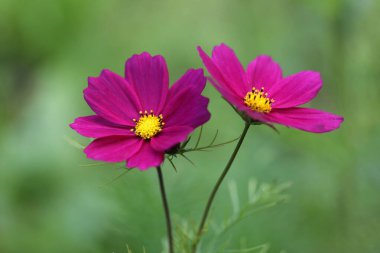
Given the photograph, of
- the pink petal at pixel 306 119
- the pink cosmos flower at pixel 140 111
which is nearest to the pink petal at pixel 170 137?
the pink cosmos flower at pixel 140 111

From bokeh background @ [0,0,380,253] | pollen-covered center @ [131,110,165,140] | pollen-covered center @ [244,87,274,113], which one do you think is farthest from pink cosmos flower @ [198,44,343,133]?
bokeh background @ [0,0,380,253]

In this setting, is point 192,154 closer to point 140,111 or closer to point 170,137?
point 140,111

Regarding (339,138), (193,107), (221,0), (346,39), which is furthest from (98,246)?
(221,0)

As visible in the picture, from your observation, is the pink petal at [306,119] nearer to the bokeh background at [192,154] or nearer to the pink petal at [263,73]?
the pink petal at [263,73]

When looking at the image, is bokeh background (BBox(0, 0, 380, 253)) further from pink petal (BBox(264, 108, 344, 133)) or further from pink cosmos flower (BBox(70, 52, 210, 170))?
pink petal (BBox(264, 108, 344, 133))

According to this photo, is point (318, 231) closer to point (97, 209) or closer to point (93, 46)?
point (97, 209)

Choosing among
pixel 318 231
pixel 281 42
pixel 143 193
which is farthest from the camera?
pixel 281 42
